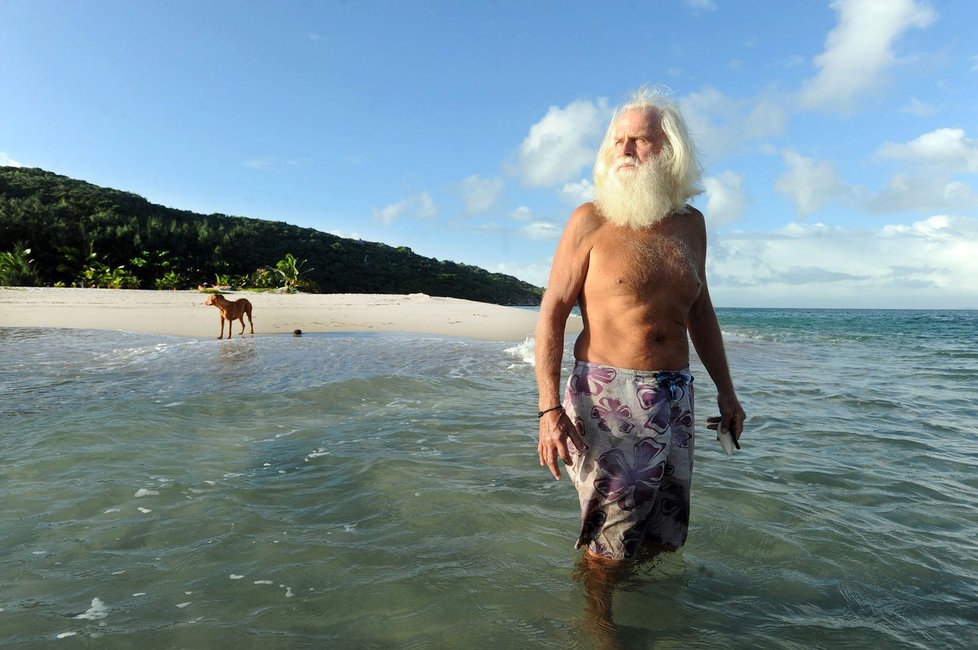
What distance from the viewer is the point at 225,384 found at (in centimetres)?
799

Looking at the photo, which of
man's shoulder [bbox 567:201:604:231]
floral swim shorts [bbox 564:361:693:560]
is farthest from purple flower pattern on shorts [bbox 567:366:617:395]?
man's shoulder [bbox 567:201:604:231]

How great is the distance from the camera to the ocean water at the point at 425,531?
241 cm

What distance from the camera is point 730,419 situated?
285 centimetres

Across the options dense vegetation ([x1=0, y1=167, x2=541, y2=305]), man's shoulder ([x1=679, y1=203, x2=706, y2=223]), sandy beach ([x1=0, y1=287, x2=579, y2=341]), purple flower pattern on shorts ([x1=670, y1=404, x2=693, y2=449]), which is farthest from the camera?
dense vegetation ([x1=0, y1=167, x2=541, y2=305])

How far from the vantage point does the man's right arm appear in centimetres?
241

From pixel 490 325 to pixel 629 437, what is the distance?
17832 mm

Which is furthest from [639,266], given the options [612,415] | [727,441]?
[727,441]

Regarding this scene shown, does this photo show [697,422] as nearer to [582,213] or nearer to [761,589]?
[761,589]

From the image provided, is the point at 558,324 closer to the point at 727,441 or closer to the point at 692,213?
the point at 692,213

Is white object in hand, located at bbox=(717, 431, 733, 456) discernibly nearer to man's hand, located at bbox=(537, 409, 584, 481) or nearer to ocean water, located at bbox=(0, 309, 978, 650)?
ocean water, located at bbox=(0, 309, 978, 650)

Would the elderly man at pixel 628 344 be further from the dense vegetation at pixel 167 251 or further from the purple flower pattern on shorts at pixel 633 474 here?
the dense vegetation at pixel 167 251

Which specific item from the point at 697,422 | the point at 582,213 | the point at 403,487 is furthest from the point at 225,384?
the point at 582,213

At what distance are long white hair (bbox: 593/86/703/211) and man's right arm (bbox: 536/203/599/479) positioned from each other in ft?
0.84

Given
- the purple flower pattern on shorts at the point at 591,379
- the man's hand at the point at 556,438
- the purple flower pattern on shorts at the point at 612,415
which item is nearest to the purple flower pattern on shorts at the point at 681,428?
the purple flower pattern on shorts at the point at 612,415
